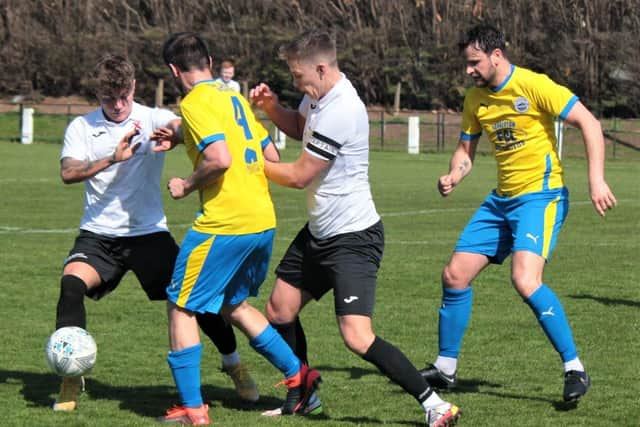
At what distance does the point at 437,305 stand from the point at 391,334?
1.49 metres

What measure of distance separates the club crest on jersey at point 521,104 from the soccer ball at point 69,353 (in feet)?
8.97

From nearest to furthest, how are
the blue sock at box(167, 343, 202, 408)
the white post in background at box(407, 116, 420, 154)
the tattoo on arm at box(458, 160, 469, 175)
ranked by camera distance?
the blue sock at box(167, 343, 202, 408) < the tattoo on arm at box(458, 160, 469, 175) < the white post in background at box(407, 116, 420, 154)

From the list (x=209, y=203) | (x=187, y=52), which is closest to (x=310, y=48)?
(x=187, y=52)

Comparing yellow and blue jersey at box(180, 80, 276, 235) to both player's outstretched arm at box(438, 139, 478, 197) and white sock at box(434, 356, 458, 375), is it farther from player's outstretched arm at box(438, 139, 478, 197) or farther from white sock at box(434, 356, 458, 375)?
white sock at box(434, 356, 458, 375)

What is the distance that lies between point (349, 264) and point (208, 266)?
27.7 inches

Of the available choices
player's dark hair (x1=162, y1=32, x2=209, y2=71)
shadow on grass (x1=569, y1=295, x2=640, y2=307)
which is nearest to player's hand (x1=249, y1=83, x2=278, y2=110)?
player's dark hair (x1=162, y1=32, x2=209, y2=71)

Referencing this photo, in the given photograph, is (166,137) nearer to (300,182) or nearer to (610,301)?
(300,182)

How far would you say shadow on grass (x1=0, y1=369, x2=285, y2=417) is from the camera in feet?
22.9

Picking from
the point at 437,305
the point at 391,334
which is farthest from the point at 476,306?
the point at 391,334

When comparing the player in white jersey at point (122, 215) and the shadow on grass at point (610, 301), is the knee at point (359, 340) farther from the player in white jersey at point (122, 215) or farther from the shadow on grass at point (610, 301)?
the shadow on grass at point (610, 301)

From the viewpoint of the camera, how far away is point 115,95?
6.90m

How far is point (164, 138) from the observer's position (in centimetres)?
658

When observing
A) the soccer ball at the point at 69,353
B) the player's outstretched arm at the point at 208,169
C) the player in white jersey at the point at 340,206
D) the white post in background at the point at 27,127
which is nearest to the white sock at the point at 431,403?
the player in white jersey at the point at 340,206

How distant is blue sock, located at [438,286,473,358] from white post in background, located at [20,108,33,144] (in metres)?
37.2
